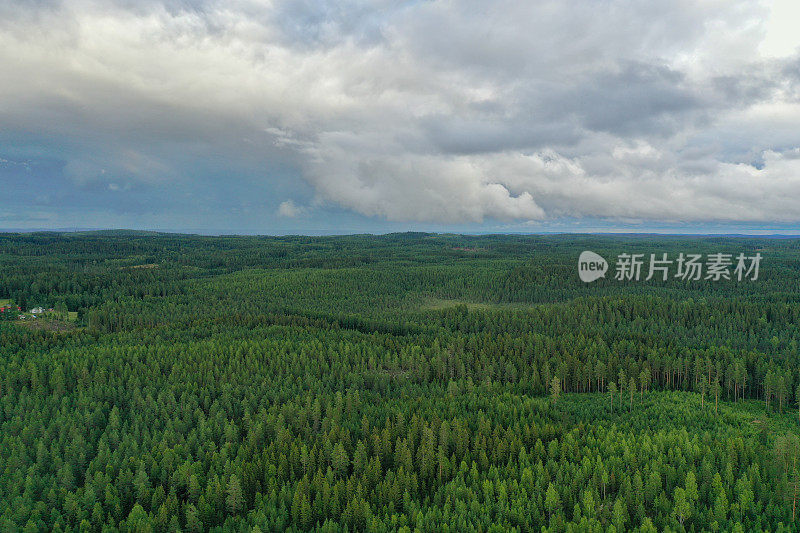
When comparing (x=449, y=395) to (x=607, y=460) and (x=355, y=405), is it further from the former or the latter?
(x=607, y=460)

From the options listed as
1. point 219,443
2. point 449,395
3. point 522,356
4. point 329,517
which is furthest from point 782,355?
point 219,443

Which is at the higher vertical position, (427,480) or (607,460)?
(607,460)

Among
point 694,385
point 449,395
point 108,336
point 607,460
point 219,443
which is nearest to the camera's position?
point 607,460

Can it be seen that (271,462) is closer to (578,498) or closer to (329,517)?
(329,517)

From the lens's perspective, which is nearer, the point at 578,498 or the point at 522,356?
the point at 578,498

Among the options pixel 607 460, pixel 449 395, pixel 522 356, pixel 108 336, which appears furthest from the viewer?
pixel 108 336

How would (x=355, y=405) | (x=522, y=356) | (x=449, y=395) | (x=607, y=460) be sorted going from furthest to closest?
(x=522, y=356) < (x=449, y=395) < (x=355, y=405) < (x=607, y=460)

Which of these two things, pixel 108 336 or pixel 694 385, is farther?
pixel 108 336

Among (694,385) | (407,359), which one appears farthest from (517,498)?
(694,385)

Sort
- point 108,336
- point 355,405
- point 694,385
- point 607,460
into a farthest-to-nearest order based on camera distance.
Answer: point 108,336
point 694,385
point 355,405
point 607,460
